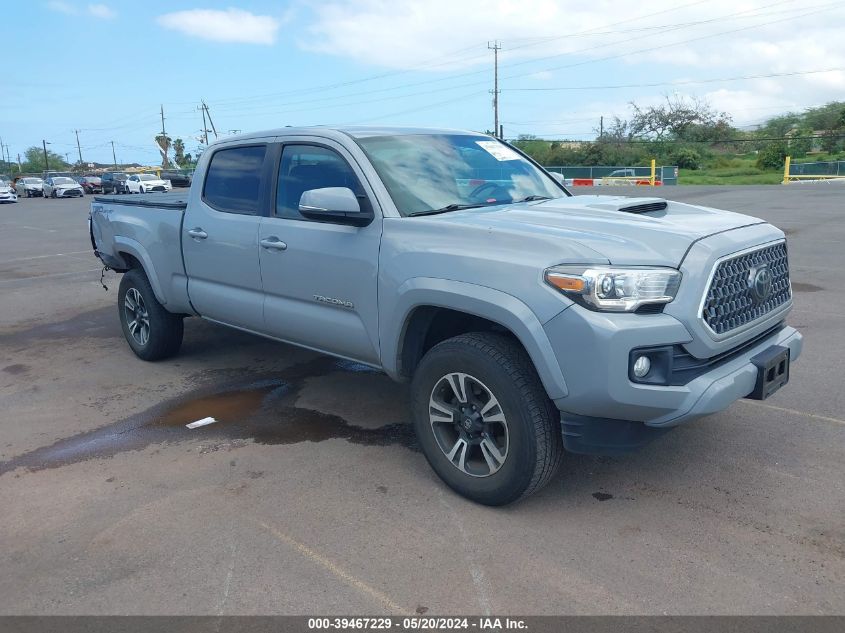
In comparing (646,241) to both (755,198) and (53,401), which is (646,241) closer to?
(53,401)

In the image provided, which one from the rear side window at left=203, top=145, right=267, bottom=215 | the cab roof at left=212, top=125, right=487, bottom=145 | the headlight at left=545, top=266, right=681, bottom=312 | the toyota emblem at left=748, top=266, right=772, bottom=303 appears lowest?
the toyota emblem at left=748, top=266, right=772, bottom=303

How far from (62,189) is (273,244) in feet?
163

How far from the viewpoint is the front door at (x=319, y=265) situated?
13.8 feet

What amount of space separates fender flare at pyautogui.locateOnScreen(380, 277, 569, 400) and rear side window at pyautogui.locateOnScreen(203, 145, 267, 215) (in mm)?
1623

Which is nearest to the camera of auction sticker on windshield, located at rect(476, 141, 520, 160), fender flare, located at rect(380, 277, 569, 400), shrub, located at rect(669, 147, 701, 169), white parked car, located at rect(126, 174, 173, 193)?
fender flare, located at rect(380, 277, 569, 400)

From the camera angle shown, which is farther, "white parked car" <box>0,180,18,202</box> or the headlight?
"white parked car" <box>0,180,18,202</box>

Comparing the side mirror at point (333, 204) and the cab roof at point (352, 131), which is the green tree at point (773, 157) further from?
the side mirror at point (333, 204)

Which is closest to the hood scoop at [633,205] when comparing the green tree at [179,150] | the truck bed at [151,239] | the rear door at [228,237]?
the rear door at [228,237]

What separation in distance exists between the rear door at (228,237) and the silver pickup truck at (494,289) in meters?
0.02

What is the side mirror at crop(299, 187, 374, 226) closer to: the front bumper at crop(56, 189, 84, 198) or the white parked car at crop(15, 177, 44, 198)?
the front bumper at crop(56, 189, 84, 198)

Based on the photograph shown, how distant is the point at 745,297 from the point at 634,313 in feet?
2.42

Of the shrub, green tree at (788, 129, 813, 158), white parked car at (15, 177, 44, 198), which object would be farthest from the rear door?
the shrub

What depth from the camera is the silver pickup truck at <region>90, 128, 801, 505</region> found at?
125 inches

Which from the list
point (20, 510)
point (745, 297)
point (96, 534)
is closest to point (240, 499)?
point (96, 534)
